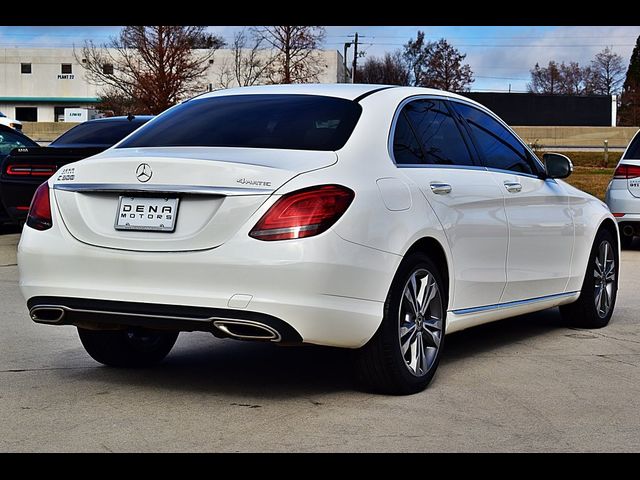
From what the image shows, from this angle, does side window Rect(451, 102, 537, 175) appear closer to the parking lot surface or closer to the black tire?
the parking lot surface

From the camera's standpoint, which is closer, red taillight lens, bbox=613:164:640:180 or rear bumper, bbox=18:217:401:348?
rear bumper, bbox=18:217:401:348

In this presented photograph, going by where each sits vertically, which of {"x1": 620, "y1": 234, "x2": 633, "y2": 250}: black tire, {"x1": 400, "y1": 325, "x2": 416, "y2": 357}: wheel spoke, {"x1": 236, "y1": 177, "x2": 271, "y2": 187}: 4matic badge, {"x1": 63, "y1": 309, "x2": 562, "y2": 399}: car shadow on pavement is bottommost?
{"x1": 620, "y1": 234, "x2": 633, "y2": 250}: black tire

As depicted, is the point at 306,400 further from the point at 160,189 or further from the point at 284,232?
the point at 160,189

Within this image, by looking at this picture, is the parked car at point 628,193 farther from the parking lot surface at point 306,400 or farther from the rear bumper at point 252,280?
the rear bumper at point 252,280

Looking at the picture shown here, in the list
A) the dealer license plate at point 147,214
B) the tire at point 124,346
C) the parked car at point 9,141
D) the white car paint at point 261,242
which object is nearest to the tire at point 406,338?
the white car paint at point 261,242

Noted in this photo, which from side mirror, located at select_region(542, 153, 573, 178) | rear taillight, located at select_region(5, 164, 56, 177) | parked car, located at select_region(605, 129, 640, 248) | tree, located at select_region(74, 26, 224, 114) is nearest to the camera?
side mirror, located at select_region(542, 153, 573, 178)

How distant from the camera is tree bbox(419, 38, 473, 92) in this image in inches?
3270

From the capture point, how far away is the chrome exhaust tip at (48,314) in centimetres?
545

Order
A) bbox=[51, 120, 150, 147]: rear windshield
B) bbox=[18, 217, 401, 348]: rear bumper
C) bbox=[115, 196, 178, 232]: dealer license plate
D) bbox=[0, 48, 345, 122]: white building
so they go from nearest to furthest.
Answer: bbox=[18, 217, 401, 348]: rear bumper, bbox=[115, 196, 178, 232]: dealer license plate, bbox=[51, 120, 150, 147]: rear windshield, bbox=[0, 48, 345, 122]: white building

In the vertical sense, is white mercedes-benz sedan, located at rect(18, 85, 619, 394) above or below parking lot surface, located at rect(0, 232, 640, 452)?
above

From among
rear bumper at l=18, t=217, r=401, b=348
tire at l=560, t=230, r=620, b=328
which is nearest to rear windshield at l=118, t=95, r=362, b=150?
rear bumper at l=18, t=217, r=401, b=348

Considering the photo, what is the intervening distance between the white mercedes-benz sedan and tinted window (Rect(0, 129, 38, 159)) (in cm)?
913

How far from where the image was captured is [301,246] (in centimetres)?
504
